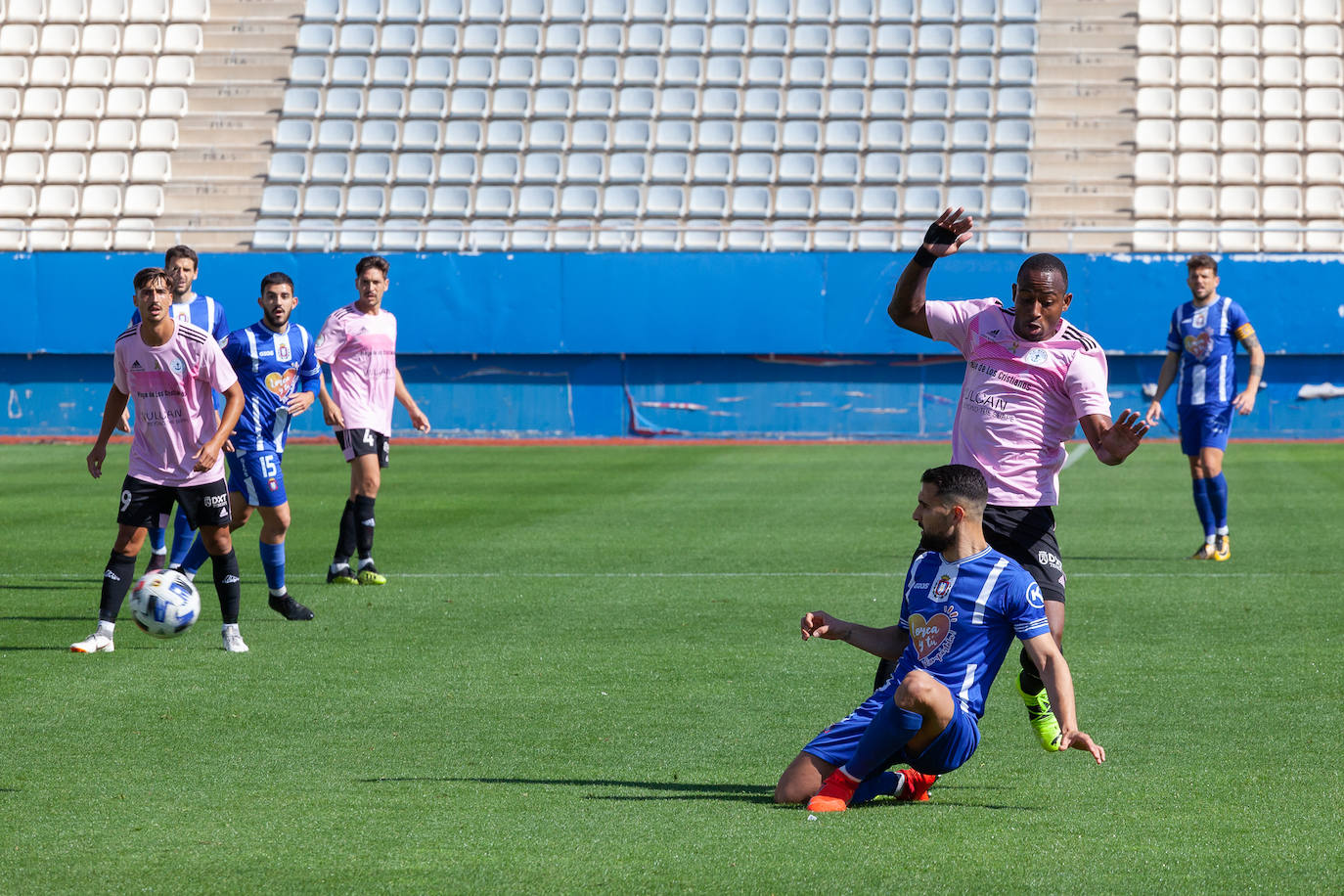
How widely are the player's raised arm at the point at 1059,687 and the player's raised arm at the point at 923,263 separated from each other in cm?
116

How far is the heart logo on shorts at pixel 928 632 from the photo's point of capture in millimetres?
5203

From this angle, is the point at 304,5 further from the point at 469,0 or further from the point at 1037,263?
the point at 1037,263

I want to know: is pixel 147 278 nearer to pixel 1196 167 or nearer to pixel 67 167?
pixel 1196 167

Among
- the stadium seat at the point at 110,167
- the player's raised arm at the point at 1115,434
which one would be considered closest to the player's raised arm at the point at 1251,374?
the player's raised arm at the point at 1115,434

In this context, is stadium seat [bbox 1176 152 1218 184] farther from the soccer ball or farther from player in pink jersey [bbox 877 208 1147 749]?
the soccer ball

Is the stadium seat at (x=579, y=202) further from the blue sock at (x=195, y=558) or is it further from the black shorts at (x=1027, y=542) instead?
the black shorts at (x=1027, y=542)

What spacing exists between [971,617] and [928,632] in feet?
0.48

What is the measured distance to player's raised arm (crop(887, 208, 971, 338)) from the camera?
5426 millimetres

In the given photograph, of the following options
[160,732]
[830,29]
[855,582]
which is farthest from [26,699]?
[830,29]

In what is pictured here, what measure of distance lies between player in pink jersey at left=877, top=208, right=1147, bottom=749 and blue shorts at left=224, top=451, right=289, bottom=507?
4608 millimetres

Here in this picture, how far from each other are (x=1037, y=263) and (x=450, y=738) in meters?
2.81

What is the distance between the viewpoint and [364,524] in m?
10.8

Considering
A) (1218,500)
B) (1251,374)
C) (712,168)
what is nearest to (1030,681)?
(1218,500)

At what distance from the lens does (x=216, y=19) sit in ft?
109
